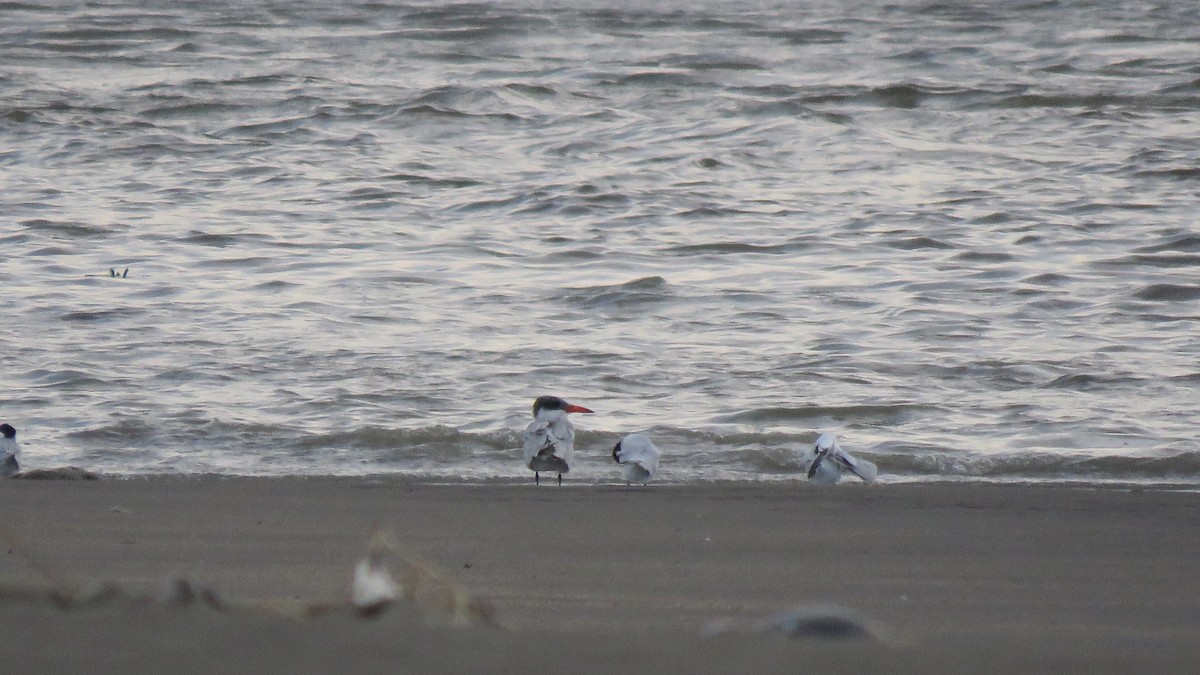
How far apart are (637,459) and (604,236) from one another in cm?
503

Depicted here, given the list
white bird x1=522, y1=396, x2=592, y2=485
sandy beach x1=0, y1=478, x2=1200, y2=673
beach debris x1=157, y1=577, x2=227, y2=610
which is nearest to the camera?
sandy beach x1=0, y1=478, x2=1200, y2=673

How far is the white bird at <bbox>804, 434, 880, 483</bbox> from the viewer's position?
Result: 15.2 feet

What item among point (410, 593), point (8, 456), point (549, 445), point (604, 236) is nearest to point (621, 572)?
point (410, 593)

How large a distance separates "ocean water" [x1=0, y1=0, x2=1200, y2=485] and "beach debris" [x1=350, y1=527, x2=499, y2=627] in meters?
2.07

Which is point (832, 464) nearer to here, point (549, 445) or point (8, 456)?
point (549, 445)

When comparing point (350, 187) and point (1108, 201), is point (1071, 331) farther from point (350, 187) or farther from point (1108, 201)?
point (350, 187)

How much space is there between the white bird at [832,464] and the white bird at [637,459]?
524 mm

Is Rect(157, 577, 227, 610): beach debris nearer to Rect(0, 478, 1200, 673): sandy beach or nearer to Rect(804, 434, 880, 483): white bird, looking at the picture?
Rect(0, 478, 1200, 673): sandy beach

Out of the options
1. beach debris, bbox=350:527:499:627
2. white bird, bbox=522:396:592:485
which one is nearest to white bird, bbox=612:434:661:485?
white bird, bbox=522:396:592:485

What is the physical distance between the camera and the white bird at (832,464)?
462 centimetres

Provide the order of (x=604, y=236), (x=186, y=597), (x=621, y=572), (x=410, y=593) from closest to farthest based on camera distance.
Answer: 1. (x=186, y=597)
2. (x=410, y=593)
3. (x=621, y=572)
4. (x=604, y=236)

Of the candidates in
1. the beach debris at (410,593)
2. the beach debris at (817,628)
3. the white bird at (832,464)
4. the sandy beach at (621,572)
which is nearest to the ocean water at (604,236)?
the white bird at (832,464)

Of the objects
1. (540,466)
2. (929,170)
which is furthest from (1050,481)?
(929,170)

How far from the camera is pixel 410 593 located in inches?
86.2
